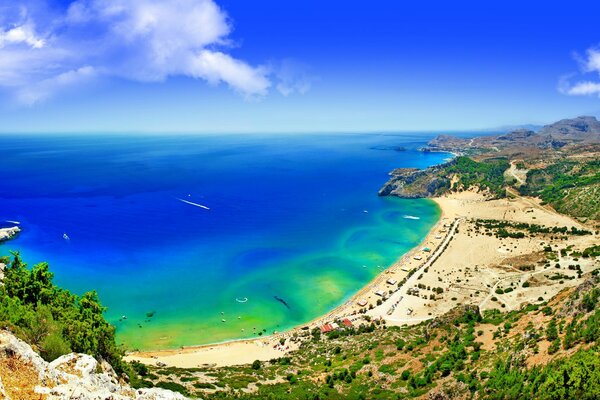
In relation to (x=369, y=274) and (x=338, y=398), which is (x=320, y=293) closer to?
(x=369, y=274)

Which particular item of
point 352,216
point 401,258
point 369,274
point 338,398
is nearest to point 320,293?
point 369,274

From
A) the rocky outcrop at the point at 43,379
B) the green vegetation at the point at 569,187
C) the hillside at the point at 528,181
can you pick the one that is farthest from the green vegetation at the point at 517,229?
the rocky outcrop at the point at 43,379

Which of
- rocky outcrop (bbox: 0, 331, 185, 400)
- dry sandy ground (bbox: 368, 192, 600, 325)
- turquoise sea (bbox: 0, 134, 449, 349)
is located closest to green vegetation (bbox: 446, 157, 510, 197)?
turquoise sea (bbox: 0, 134, 449, 349)

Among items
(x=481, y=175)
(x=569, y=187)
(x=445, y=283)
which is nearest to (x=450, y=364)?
Answer: (x=445, y=283)

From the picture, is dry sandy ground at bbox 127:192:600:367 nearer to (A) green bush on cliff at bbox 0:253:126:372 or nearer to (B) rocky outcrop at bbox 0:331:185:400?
(A) green bush on cliff at bbox 0:253:126:372

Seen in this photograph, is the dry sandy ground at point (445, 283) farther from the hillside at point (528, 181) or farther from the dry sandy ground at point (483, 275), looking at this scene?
the hillside at point (528, 181)
